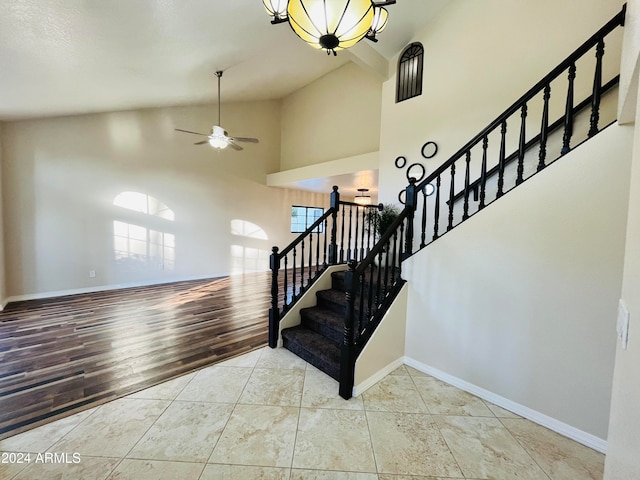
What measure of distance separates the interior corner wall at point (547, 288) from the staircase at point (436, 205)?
160 mm

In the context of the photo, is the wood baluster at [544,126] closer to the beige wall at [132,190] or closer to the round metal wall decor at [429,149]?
the round metal wall decor at [429,149]

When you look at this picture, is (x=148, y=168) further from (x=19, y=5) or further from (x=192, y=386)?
(x=192, y=386)

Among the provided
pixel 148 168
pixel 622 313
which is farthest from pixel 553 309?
pixel 148 168

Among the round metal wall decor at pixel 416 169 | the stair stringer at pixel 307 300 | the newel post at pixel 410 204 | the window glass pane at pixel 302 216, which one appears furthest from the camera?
the window glass pane at pixel 302 216

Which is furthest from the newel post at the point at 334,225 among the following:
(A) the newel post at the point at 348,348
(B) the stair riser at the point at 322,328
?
(A) the newel post at the point at 348,348

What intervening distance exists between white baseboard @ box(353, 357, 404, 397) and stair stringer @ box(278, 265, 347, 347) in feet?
3.64

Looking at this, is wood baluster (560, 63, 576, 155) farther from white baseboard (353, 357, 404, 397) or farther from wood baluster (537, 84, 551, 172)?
white baseboard (353, 357, 404, 397)

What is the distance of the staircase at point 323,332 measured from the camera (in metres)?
2.46

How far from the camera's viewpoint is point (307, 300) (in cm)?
315

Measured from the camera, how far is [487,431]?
5.93 feet

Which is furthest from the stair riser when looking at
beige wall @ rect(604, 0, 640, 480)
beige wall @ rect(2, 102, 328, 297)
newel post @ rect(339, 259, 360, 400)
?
beige wall @ rect(2, 102, 328, 297)

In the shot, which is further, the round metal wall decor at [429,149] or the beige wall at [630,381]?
the round metal wall decor at [429,149]

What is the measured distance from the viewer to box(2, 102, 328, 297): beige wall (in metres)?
4.32

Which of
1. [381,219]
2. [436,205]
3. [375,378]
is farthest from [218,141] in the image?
[375,378]
